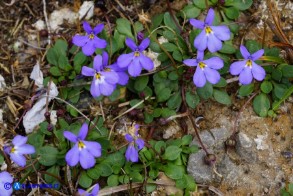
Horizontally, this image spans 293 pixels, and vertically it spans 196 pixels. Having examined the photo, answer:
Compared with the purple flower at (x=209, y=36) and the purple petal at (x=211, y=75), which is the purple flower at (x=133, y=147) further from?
the purple flower at (x=209, y=36)

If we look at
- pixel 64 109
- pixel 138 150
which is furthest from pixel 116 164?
pixel 64 109

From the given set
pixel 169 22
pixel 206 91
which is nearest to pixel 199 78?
pixel 206 91

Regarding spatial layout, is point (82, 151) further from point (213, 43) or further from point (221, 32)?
point (221, 32)

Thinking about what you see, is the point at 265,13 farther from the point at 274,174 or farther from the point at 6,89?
the point at 6,89

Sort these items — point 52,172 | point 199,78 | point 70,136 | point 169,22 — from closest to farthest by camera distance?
1. point 70,136
2. point 199,78
3. point 52,172
4. point 169,22

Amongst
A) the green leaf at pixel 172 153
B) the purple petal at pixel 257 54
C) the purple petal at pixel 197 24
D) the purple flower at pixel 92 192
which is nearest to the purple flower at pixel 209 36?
the purple petal at pixel 197 24

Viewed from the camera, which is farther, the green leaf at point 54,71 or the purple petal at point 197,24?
the green leaf at point 54,71
